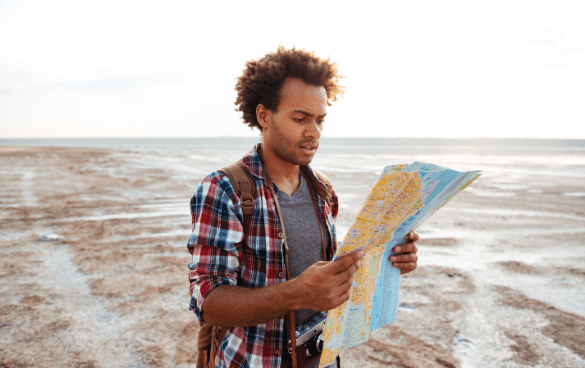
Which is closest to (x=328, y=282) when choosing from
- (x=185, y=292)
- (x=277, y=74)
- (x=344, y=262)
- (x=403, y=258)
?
(x=344, y=262)

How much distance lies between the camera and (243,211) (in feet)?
4.83

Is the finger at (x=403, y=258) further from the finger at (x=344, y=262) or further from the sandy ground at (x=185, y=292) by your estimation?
the sandy ground at (x=185, y=292)

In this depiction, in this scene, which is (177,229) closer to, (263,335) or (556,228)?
(263,335)

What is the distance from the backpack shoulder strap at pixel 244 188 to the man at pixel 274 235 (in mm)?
20

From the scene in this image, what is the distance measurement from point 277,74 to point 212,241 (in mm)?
892

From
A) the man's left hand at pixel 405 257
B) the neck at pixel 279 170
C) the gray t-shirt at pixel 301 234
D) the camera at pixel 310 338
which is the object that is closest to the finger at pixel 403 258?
the man's left hand at pixel 405 257

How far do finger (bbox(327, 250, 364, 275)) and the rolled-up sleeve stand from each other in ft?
1.36

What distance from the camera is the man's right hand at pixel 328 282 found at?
116 centimetres

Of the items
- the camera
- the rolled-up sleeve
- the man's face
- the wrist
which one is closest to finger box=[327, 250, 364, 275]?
the wrist

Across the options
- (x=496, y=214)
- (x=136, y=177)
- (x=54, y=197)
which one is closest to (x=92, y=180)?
(x=136, y=177)

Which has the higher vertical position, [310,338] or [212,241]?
[212,241]

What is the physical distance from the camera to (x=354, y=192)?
41.1ft

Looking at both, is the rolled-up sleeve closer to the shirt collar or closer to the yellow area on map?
the shirt collar

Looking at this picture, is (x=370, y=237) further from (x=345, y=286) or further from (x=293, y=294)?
(x=293, y=294)
